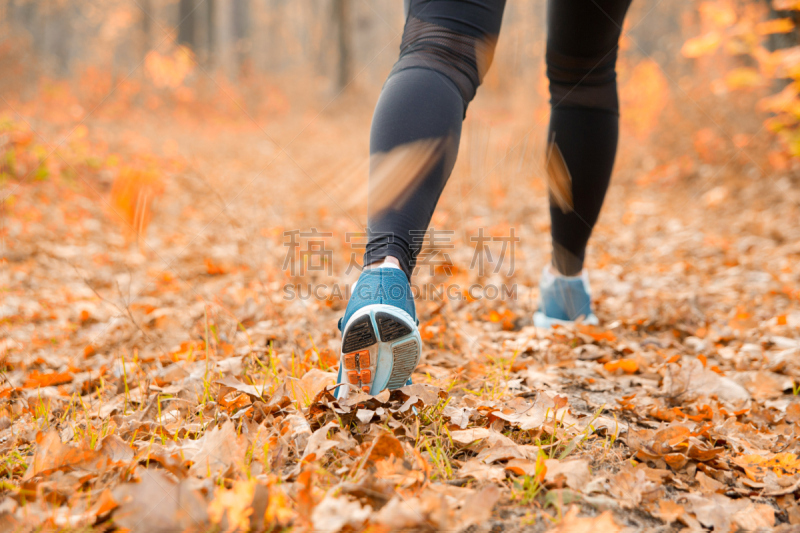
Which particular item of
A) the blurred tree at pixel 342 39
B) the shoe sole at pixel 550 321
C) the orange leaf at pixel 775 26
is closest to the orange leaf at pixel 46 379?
the shoe sole at pixel 550 321

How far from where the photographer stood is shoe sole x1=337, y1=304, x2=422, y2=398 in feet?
2.97

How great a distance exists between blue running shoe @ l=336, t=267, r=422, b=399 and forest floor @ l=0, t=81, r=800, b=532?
67mm

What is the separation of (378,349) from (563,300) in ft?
3.28

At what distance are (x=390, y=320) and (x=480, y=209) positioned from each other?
346 centimetres

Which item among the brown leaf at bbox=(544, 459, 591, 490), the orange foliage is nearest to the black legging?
the brown leaf at bbox=(544, 459, 591, 490)

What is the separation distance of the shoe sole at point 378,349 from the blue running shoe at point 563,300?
0.86 m

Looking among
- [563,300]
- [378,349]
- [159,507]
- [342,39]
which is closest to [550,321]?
[563,300]

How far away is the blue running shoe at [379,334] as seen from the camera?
0.91 meters

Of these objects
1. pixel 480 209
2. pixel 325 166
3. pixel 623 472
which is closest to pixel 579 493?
pixel 623 472

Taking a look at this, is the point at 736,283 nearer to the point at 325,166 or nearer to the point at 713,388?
the point at 713,388

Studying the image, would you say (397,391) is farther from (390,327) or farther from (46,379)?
(46,379)

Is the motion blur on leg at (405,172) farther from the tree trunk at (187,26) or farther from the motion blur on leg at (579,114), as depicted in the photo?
the tree trunk at (187,26)

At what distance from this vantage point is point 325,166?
5805mm

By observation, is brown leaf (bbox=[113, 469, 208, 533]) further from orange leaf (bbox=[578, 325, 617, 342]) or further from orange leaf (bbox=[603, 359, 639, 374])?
orange leaf (bbox=[578, 325, 617, 342])
